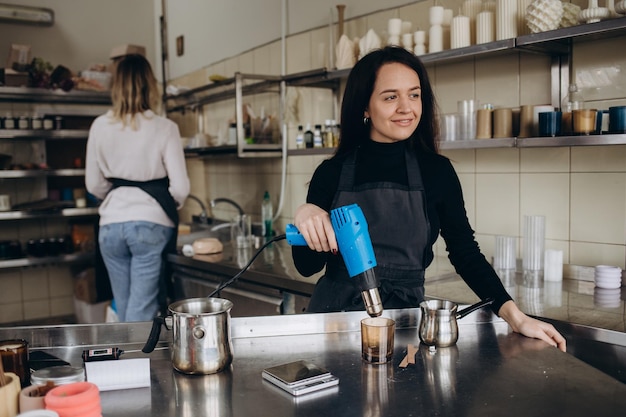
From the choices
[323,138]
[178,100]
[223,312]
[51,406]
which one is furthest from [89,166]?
[51,406]

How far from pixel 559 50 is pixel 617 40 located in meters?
0.20

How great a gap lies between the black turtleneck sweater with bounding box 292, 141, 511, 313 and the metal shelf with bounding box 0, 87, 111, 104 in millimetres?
3592

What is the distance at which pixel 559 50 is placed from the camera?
242 centimetres

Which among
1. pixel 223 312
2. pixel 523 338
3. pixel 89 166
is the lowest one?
pixel 523 338

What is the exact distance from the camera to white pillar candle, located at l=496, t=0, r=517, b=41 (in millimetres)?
2422

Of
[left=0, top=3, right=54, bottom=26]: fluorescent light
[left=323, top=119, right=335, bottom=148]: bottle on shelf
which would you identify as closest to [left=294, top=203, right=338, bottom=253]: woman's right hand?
[left=323, top=119, right=335, bottom=148]: bottle on shelf

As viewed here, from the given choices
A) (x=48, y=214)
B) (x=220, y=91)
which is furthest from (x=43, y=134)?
(x=220, y=91)

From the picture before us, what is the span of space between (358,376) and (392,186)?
818mm

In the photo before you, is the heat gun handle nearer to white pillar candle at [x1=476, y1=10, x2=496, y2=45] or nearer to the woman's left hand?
the woman's left hand

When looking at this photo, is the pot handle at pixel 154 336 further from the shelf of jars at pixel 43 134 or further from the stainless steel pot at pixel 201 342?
the shelf of jars at pixel 43 134

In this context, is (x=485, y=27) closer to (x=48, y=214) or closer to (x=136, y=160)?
(x=136, y=160)

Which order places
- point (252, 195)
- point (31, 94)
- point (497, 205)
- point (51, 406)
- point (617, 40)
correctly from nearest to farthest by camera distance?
point (51, 406)
point (617, 40)
point (497, 205)
point (252, 195)
point (31, 94)

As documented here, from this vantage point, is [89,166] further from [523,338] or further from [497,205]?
[523,338]

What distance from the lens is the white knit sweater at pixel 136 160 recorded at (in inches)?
127
